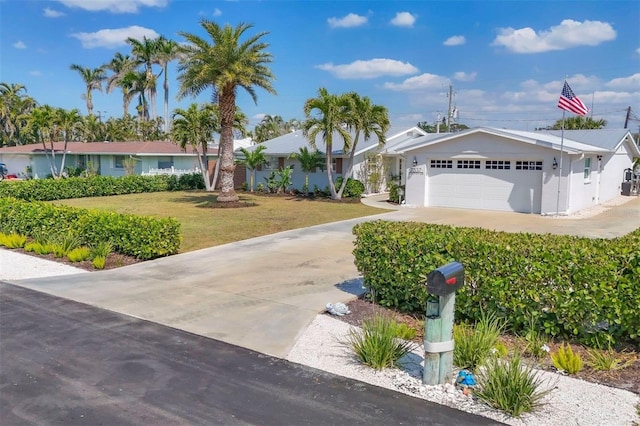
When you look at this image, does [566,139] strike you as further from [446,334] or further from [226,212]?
[446,334]

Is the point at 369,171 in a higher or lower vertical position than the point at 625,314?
higher

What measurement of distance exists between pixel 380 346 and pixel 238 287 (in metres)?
3.97

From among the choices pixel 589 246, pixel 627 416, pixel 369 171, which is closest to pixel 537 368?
pixel 627 416

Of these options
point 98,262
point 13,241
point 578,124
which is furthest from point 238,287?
point 578,124

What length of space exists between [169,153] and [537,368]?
31.2 meters

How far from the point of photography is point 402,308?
22.9ft

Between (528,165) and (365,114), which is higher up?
(365,114)

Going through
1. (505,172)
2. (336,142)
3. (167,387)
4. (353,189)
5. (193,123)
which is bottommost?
(167,387)

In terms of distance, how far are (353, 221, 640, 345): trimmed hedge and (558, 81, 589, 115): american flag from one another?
12817 mm

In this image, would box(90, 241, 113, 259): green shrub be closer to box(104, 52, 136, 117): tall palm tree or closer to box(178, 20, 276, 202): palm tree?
box(178, 20, 276, 202): palm tree

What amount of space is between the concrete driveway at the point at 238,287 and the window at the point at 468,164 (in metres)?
9.15

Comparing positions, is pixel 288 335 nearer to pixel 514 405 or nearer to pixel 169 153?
pixel 514 405

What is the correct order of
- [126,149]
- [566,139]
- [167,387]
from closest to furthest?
[167,387]
[566,139]
[126,149]

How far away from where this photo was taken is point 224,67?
19.3 metres
